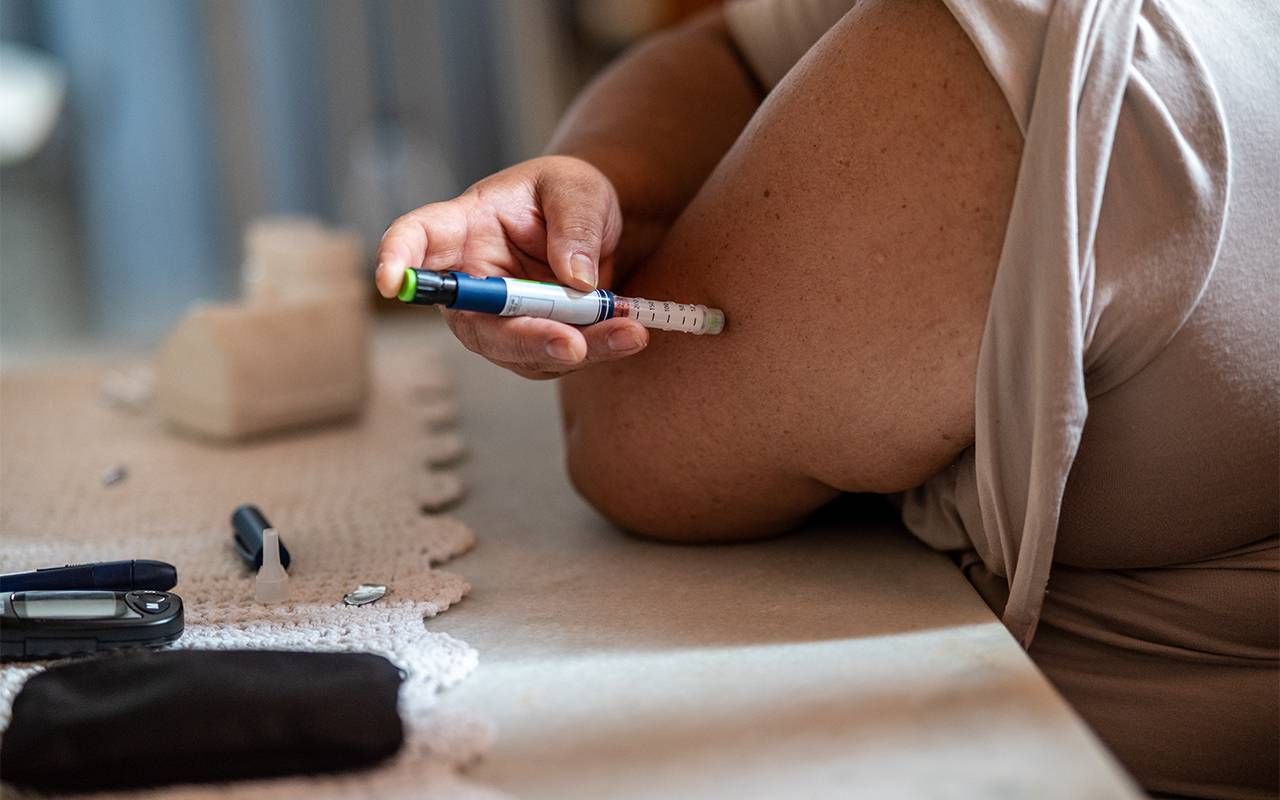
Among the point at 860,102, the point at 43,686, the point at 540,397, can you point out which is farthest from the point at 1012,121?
the point at 540,397

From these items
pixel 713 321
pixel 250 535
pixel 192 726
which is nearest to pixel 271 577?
pixel 250 535

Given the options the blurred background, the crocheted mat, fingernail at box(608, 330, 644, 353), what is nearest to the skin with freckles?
fingernail at box(608, 330, 644, 353)

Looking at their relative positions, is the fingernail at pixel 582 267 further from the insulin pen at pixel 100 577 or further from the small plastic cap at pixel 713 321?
the insulin pen at pixel 100 577

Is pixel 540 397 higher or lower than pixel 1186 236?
lower

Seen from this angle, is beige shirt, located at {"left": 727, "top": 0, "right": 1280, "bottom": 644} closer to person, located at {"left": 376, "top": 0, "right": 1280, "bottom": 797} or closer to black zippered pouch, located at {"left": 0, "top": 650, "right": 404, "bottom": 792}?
person, located at {"left": 376, "top": 0, "right": 1280, "bottom": 797}

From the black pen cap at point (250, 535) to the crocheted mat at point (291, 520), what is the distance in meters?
0.01

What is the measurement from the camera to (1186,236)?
23.7 inches

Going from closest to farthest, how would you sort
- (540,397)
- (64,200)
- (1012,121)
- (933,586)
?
(1012,121) → (933,586) → (540,397) → (64,200)

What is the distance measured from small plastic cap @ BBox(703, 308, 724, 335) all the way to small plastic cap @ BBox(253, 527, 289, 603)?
0.98 ft

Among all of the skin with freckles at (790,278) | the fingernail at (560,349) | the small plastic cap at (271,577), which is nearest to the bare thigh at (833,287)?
the skin with freckles at (790,278)

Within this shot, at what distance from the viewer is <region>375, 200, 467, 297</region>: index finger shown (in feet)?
2.01

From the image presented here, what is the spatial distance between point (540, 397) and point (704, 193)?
62cm

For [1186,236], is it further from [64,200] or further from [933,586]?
[64,200]

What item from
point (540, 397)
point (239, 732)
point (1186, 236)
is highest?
point (1186, 236)
